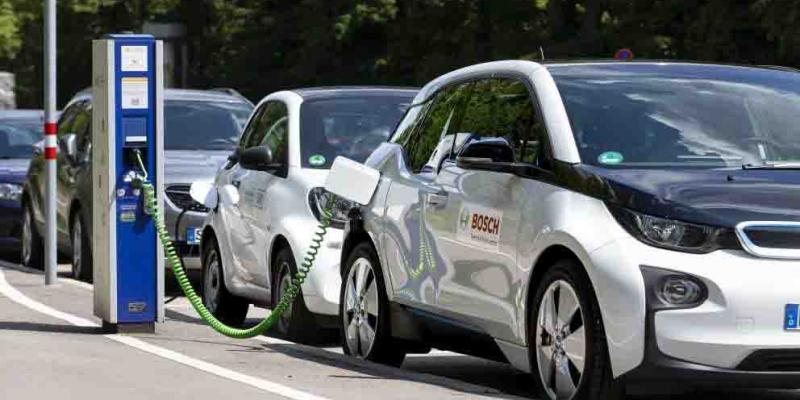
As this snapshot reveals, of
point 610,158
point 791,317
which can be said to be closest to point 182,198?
point 610,158

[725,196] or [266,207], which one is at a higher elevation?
[725,196]

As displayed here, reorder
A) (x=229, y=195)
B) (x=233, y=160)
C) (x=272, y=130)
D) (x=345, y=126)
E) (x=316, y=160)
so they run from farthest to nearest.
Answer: (x=233, y=160) → (x=229, y=195) → (x=272, y=130) → (x=345, y=126) → (x=316, y=160)

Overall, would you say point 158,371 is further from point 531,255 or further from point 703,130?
point 703,130

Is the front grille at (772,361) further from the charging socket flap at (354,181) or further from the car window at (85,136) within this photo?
the car window at (85,136)

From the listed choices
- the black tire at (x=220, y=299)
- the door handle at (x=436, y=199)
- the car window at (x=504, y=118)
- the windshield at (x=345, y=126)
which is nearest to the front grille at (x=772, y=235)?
the car window at (x=504, y=118)

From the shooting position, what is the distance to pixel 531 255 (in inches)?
351

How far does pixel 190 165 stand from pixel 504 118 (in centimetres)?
778

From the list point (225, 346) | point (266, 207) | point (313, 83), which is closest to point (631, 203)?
point (225, 346)

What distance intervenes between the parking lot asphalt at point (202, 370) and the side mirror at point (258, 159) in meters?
1.14

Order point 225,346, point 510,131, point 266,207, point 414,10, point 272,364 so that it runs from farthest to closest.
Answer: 1. point 414,10
2. point 266,207
3. point 225,346
4. point 272,364
5. point 510,131

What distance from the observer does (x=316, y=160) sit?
44.4ft

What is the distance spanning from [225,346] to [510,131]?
106 inches

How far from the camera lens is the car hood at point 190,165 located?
16969mm

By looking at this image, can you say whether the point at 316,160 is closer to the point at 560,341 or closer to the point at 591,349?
the point at 560,341
